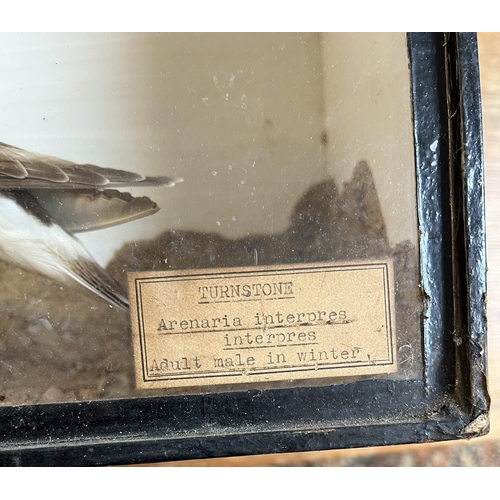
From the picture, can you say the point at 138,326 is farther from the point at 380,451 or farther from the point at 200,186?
the point at 380,451

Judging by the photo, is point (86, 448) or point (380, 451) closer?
point (86, 448)

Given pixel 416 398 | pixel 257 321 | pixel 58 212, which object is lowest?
pixel 416 398

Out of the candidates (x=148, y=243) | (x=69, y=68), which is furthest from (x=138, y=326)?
(x=69, y=68)

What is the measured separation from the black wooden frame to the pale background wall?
3cm

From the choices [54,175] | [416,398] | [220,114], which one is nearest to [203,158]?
[220,114]

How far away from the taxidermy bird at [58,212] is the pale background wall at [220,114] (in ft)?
0.05

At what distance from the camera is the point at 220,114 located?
1.92 ft

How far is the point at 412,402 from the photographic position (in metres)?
0.58

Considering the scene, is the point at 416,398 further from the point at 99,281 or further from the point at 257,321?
the point at 99,281

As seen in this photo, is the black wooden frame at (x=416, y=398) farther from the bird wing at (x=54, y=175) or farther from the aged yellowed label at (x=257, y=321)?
the bird wing at (x=54, y=175)

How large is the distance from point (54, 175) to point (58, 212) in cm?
4

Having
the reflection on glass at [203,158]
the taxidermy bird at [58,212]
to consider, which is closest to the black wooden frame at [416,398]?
the reflection on glass at [203,158]

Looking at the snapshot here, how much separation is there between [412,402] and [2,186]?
20.2 inches
